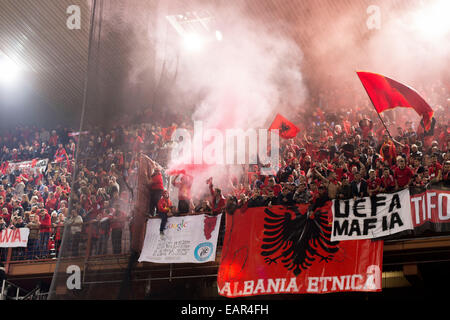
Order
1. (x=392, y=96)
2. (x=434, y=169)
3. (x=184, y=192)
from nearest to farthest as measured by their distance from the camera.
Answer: (x=434, y=169) → (x=392, y=96) → (x=184, y=192)

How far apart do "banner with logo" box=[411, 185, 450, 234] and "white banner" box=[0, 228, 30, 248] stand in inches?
273

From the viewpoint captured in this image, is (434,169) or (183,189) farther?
(183,189)

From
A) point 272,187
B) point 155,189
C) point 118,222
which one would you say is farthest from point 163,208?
point 272,187

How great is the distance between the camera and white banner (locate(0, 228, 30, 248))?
35.1ft

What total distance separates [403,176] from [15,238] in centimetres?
705

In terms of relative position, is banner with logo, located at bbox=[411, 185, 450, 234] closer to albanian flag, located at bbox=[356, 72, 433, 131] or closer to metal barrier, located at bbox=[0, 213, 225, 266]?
albanian flag, located at bbox=[356, 72, 433, 131]

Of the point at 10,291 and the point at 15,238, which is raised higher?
the point at 15,238

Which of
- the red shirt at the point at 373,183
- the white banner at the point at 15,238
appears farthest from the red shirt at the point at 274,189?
the white banner at the point at 15,238

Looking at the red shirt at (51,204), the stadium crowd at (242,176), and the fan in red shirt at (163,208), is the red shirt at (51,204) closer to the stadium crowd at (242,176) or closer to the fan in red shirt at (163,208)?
the stadium crowd at (242,176)

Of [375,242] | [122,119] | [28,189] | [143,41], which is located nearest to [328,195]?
[375,242]

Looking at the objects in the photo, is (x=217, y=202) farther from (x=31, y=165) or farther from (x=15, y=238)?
(x=31, y=165)

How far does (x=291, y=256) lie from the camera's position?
8234 millimetres

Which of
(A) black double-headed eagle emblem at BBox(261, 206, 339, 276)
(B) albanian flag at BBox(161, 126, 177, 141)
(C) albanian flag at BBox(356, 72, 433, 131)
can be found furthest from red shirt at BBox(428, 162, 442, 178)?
(B) albanian flag at BBox(161, 126, 177, 141)

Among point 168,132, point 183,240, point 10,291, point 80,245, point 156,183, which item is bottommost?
point 10,291
